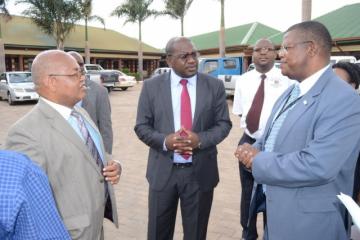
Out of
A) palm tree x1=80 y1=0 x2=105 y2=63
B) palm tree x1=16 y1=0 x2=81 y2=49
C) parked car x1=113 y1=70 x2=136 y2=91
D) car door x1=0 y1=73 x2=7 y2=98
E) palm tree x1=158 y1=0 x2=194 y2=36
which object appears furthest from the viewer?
palm tree x1=158 y1=0 x2=194 y2=36

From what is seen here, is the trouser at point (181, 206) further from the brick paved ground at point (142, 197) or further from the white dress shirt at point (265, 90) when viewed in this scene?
the white dress shirt at point (265, 90)

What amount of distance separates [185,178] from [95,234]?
105cm

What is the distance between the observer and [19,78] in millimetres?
17625

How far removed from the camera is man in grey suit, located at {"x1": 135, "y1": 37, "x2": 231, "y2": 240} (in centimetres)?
308

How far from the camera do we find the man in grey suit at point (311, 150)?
1.93 metres

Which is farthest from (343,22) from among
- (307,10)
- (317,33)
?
(317,33)

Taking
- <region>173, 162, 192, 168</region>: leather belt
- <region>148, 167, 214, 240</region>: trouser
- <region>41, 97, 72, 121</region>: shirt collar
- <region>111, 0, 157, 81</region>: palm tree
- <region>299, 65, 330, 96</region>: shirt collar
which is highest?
<region>111, 0, 157, 81</region>: palm tree

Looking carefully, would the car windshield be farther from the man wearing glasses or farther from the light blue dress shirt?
the light blue dress shirt

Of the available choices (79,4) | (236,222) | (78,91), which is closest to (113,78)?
(79,4)

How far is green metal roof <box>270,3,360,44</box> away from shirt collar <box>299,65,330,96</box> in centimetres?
1953

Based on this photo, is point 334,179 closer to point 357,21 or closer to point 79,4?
point 357,21

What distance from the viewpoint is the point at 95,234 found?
221cm

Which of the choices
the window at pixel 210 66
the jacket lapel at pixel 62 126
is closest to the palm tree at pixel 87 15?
the window at pixel 210 66

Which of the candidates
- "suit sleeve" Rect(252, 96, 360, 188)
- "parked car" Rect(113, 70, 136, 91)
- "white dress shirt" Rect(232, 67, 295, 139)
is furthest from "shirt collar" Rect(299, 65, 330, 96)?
"parked car" Rect(113, 70, 136, 91)
